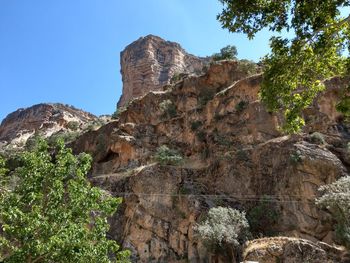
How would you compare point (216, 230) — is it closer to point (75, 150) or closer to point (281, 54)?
point (281, 54)

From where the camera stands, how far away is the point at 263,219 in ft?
94.3

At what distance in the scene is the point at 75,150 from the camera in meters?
51.8

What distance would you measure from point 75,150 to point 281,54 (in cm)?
4453

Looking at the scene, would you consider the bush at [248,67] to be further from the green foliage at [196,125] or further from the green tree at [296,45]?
the green tree at [296,45]

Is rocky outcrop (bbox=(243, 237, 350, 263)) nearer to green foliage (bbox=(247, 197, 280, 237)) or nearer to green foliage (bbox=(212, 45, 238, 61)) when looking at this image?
green foliage (bbox=(247, 197, 280, 237))

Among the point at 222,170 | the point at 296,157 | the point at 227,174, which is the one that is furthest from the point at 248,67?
the point at 296,157

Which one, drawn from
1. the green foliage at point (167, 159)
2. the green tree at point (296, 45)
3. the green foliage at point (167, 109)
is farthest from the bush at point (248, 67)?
the green tree at point (296, 45)

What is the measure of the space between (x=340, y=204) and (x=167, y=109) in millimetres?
25966

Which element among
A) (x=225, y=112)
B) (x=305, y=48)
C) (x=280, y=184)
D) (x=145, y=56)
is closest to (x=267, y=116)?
(x=225, y=112)

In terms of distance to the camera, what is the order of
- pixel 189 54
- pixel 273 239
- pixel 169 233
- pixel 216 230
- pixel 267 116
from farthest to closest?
pixel 189 54 → pixel 267 116 → pixel 169 233 → pixel 216 230 → pixel 273 239

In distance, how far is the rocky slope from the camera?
28531 millimetres

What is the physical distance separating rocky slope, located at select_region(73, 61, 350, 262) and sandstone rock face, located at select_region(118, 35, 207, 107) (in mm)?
37619

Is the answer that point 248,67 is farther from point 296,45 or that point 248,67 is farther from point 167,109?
point 296,45

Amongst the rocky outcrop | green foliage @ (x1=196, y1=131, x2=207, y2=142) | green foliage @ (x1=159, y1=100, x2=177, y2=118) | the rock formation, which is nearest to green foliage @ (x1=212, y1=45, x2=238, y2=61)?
the rock formation
